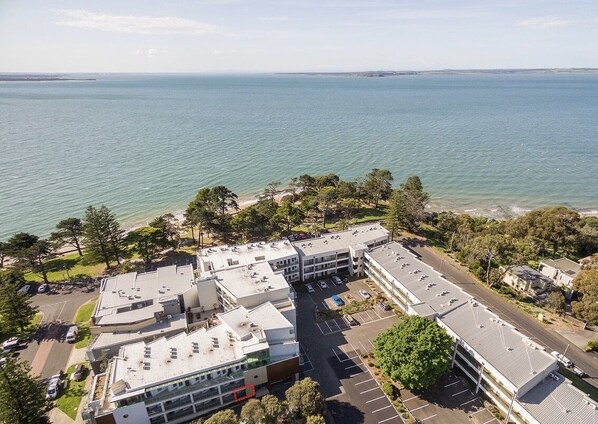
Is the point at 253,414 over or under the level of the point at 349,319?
over

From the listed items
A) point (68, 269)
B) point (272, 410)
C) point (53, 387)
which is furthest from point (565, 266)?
point (68, 269)

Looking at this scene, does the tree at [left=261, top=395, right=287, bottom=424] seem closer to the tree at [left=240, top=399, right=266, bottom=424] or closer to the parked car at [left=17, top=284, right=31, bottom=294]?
the tree at [left=240, top=399, right=266, bottom=424]

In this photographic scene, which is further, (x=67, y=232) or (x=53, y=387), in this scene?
(x=67, y=232)

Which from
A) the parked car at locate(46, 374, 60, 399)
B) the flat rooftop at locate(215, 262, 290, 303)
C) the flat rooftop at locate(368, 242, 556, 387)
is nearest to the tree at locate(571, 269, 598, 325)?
the flat rooftop at locate(368, 242, 556, 387)

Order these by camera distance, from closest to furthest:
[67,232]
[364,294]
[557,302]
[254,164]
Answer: [557,302], [364,294], [67,232], [254,164]

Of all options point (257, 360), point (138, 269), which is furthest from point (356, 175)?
point (257, 360)

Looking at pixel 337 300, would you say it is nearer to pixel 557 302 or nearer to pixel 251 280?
pixel 251 280

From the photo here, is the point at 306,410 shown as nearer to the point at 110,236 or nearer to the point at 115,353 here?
the point at 115,353
